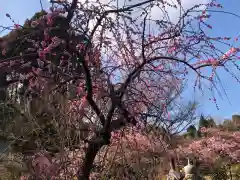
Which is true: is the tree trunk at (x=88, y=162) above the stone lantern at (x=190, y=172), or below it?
above

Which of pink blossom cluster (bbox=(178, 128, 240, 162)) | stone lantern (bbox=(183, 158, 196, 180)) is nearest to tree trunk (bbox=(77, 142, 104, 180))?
stone lantern (bbox=(183, 158, 196, 180))

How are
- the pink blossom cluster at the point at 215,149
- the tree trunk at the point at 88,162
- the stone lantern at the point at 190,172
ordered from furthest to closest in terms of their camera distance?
the pink blossom cluster at the point at 215,149
the stone lantern at the point at 190,172
the tree trunk at the point at 88,162

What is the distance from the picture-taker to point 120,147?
3.76 metres

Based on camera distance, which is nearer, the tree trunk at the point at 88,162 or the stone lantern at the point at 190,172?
the tree trunk at the point at 88,162

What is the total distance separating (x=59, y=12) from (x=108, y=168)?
180 centimetres

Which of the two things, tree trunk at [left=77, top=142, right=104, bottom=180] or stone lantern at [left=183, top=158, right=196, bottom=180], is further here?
stone lantern at [left=183, top=158, right=196, bottom=180]

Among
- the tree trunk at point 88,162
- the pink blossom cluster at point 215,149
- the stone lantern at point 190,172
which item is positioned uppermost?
the pink blossom cluster at point 215,149

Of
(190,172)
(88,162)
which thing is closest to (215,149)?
(190,172)

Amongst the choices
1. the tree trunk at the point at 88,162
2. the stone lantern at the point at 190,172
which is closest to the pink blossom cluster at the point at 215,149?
the stone lantern at the point at 190,172

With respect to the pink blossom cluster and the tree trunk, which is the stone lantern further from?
the tree trunk

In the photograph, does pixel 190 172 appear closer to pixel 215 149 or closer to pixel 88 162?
pixel 215 149

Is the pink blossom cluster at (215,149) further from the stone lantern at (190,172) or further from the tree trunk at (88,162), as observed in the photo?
the tree trunk at (88,162)

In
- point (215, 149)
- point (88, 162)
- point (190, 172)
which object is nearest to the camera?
point (88, 162)

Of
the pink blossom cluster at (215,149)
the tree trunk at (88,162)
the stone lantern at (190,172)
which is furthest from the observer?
the pink blossom cluster at (215,149)
